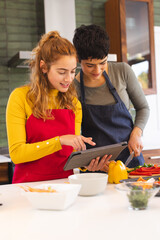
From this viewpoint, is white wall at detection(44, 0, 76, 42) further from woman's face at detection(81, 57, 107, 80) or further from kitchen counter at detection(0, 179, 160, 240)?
kitchen counter at detection(0, 179, 160, 240)

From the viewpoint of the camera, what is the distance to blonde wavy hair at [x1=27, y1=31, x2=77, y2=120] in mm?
1679

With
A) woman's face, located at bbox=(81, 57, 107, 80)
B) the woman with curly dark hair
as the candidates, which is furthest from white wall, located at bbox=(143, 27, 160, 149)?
woman's face, located at bbox=(81, 57, 107, 80)

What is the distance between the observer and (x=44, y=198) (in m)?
1.05

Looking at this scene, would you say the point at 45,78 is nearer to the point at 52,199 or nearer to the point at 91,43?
the point at 91,43

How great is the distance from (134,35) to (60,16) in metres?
0.88

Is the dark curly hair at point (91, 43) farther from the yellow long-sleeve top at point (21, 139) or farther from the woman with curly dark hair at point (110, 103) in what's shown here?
the yellow long-sleeve top at point (21, 139)

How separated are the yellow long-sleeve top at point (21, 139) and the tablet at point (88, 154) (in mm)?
172

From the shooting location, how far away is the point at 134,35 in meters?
3.69

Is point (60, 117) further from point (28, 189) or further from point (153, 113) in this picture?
point (153, 113)


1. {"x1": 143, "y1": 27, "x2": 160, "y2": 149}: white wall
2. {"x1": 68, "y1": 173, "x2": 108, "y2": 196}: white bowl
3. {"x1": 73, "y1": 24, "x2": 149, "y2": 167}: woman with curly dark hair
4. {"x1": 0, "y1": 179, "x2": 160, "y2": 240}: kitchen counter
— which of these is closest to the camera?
{"x1": 0, "y1": 179, "x2": 160, "y2": 240}: kitchen counter

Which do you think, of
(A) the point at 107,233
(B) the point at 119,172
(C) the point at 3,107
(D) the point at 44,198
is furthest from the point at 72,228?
(C) the point at 3,107

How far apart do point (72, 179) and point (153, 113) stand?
10.3ft

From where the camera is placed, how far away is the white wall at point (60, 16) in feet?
10.8

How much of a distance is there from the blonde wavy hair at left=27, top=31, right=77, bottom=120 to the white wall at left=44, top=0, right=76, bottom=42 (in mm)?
1602
